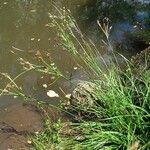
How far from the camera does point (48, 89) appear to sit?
6414 mm

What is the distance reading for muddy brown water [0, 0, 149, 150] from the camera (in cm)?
565

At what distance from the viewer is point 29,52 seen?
Result: 738 centimetres

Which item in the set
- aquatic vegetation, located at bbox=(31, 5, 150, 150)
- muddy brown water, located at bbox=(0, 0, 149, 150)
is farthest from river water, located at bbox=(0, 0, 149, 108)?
aquatic vegetation, located at bbox=(31, 5, 150, 150)

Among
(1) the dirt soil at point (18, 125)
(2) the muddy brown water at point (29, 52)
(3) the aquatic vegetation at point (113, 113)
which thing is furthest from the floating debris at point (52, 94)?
(3) the aquatic vegetation at point (113, 113)

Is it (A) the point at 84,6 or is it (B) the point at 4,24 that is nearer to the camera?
(B) the point at 4,24

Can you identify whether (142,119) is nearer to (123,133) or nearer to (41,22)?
(123,133)

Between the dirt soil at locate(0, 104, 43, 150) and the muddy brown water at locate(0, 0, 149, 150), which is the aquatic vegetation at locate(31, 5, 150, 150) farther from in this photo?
the dirt soil at locate(0, 104, 43, 150)

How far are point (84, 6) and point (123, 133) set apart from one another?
5513 mm

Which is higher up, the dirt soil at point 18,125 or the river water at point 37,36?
the river water at point 37,36

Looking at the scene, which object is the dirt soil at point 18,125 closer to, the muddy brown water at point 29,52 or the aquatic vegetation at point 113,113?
the muddy brown water at point 29,52

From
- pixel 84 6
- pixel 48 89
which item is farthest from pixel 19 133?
pixel 84 6

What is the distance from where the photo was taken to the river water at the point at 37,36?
656 centimetres

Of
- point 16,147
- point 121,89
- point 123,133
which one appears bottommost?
point 16,147

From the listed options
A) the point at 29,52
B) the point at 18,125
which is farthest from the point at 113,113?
the point at 29,52
